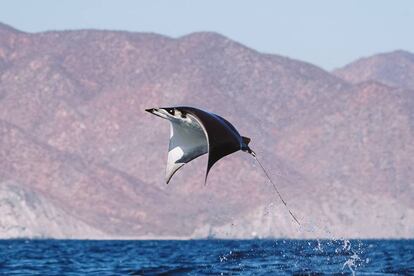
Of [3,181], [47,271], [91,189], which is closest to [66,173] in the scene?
[91,189]

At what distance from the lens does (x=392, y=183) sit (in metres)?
198

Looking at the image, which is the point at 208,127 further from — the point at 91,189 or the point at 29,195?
the point at 91,189

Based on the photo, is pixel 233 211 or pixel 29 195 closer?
pixel 29 195

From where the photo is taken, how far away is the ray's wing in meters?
23.0

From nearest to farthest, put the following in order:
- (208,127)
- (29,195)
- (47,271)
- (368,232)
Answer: (208,127), (47,271), (29,195), (368,232)

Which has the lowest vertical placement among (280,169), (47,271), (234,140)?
(47,271)

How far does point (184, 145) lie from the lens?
23.3 m

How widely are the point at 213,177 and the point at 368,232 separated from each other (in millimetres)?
33525

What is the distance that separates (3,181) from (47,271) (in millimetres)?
124180

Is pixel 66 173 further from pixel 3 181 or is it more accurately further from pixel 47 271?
pixel 47 271

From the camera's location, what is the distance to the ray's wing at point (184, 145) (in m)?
23.0

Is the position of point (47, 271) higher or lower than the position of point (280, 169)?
lower

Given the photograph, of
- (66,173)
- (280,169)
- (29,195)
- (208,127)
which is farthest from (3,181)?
(208,127)

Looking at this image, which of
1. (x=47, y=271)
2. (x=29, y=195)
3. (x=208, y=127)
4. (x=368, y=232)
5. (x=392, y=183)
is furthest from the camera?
(x=392, y=183)
